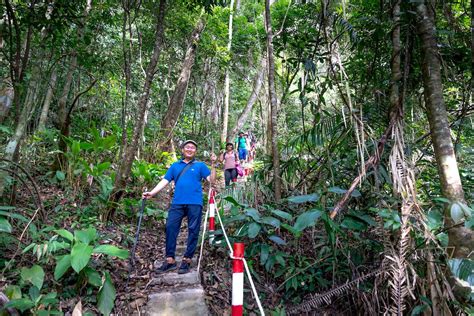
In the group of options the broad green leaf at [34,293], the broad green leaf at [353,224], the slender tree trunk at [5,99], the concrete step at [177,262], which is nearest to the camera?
the broad green leaf at [34,293]

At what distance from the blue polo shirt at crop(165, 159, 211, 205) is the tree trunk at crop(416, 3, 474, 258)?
265cm

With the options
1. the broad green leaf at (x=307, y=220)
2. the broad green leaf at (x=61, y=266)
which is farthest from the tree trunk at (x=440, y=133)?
the broad green leaf at (x=61, y=266)

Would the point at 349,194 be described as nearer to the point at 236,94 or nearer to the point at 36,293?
the point at 36,293

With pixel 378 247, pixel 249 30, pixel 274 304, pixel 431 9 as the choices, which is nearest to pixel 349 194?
pixel 378 247

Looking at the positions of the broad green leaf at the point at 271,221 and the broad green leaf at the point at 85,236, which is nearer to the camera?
the broad green leaf at the point at 85,236

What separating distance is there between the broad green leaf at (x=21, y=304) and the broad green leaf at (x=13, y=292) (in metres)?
0.21

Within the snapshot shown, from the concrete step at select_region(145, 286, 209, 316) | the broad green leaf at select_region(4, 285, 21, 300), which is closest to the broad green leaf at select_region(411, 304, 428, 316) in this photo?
the concrete step at select_region(145, 286, 209, 316)

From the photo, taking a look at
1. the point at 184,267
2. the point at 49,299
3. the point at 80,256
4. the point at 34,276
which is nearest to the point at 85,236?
the point at 80,256

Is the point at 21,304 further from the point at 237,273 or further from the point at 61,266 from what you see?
the point at 237,273

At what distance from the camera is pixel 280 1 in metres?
10.8

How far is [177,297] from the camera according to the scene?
3.59 m

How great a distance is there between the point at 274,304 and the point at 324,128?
2380 millimetres

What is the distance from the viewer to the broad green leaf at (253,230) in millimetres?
3969

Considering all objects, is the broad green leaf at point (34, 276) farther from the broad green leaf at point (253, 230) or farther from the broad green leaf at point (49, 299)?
the broad green leaf at point (253, 230)
